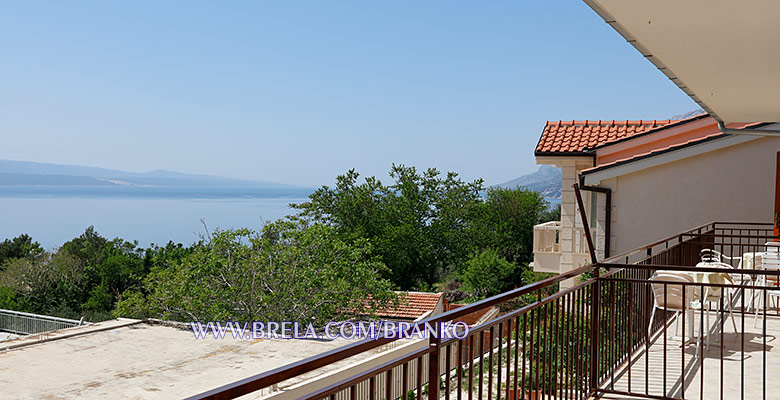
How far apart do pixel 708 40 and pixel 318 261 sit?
21.9 m

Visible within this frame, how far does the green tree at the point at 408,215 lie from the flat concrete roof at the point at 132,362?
1017 inches

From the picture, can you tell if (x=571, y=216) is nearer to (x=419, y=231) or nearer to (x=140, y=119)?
(x=419, y=231)

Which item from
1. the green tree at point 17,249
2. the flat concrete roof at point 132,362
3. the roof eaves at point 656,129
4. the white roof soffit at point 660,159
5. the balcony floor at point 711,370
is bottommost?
the green tree at point 17,249

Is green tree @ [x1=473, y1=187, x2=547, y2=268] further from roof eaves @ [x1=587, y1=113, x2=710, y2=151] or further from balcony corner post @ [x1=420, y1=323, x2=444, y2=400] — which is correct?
balcony corner post @ [x1=420, y1=323, x2=444, y2=400]

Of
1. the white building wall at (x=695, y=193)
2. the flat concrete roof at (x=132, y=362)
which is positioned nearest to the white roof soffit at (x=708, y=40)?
the white building wall at (x=695, y=193)

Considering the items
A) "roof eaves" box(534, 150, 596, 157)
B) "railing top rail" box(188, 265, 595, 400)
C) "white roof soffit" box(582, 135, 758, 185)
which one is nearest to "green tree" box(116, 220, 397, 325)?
"roof eaves" box(534, 150, 596, 157)

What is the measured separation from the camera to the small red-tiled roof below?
27.4 meters

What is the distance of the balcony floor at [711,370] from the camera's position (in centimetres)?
417

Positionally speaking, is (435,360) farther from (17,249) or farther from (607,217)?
(17,249)

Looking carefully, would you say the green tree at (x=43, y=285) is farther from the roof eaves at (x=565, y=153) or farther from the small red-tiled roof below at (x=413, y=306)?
the roof eaves at (x=565, y=153)

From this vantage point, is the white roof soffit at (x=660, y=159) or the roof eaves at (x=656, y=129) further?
the roof eaves at (x=656, y=129)

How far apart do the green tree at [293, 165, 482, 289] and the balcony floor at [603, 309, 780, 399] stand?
1440 inches

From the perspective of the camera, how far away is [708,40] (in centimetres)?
310

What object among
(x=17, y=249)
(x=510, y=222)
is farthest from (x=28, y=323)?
(x=510, y=222)
